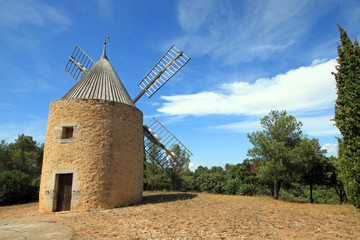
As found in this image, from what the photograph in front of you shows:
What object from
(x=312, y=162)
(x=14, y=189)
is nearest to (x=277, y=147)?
(x=312, y=162)

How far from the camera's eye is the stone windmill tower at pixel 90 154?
8.63 metres

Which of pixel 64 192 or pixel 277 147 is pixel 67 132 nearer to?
pixel 64 192

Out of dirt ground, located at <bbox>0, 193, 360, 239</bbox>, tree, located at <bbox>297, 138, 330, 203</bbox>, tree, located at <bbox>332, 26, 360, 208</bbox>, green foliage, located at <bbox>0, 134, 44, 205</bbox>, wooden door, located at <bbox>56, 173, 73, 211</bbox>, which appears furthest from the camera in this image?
green foliage, located at <bbox>0, 134, 44, 205</bbox>

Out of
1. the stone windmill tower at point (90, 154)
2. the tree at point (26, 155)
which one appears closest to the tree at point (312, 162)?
the stone windmill tower at point (90, 154)

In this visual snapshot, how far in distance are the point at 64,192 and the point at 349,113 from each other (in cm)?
1150

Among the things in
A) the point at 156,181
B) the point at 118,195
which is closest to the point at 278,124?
the point at 118,195

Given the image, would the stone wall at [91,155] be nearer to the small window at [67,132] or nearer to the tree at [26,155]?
the small window at [67,132]

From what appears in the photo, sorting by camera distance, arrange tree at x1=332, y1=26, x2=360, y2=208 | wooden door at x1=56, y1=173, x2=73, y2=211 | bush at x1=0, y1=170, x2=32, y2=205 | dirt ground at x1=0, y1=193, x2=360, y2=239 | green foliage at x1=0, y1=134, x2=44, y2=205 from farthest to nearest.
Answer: green foliage at x1=0, y1=134, x2=44, y2=205, bush at x1=0, y1=170, x2=32, y2=205, wooden door at x1=56, y1=173, x2=73, y2=211, tree at x1=332, y1=26, x2=360, y2=208, dirt ground at x1=0, y1=193, x2=360, y2=239

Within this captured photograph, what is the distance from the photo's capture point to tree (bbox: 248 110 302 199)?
38.0 feet

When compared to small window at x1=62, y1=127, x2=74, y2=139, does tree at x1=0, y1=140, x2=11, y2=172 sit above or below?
below

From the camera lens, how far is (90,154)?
348 inches

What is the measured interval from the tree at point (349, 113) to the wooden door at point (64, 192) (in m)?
10.9

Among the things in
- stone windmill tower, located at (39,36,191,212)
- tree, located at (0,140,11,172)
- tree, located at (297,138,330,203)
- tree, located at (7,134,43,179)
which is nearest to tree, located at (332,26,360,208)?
tree, located at (297,138,330,203)

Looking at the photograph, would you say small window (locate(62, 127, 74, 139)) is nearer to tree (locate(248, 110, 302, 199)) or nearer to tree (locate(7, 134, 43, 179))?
tree (locate(248, 110, 302, 199))
